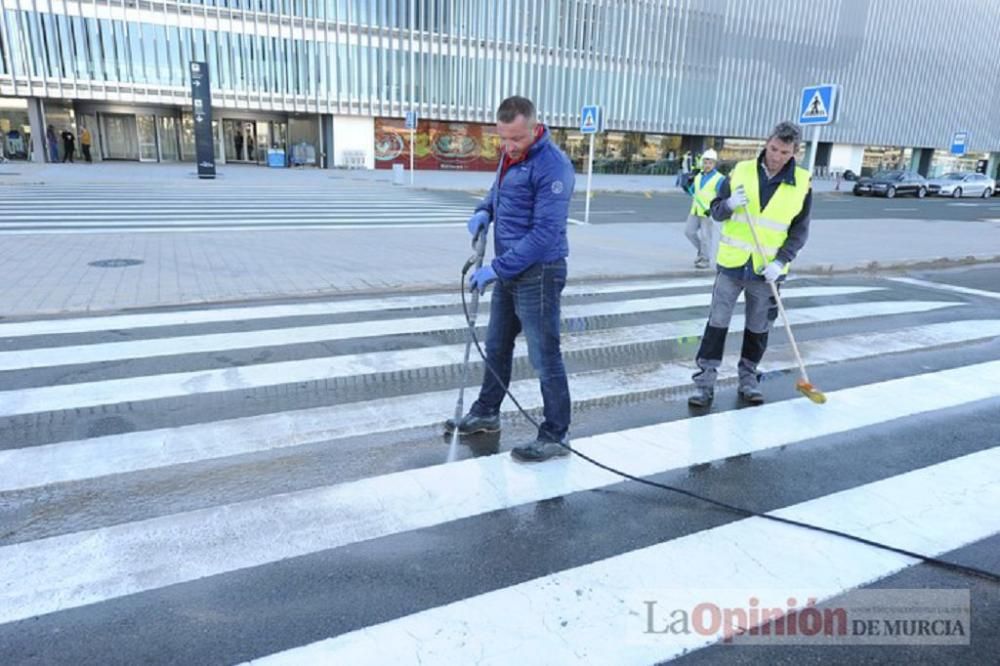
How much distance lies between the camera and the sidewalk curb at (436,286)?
23.7 feet

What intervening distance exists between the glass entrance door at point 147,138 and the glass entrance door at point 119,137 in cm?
20

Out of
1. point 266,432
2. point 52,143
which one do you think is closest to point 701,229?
point 266,432

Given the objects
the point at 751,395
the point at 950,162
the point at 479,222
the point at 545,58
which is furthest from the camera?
the point at 950,162

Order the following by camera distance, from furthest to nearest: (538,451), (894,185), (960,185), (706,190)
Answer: (960,185)
(894,185)
(706,190)
(538,451)

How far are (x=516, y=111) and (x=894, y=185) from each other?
39523 mm

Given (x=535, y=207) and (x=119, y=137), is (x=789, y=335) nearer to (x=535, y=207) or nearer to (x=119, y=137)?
(x=535, y=207)

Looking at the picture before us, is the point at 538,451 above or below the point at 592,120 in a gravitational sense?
below

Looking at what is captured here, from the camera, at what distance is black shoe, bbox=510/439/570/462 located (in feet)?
13.2

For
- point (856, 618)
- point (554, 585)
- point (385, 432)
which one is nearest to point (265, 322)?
point (385, 432)

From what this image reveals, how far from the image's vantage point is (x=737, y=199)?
4703 mm

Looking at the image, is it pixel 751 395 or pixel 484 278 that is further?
pixel 751 395

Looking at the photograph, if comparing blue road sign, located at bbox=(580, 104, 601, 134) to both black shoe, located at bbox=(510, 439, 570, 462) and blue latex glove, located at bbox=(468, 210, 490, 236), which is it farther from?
black shoe, located at bbox=(510, 439, 570, 462)

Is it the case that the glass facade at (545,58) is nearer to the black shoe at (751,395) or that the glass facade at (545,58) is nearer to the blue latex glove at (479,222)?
the blue latex glove at (479,222)

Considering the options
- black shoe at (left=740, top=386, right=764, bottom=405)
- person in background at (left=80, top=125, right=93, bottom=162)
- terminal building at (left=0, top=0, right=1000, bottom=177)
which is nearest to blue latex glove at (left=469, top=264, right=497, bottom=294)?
black shoe at (left=740, top=386, right=764, bottom=405)
